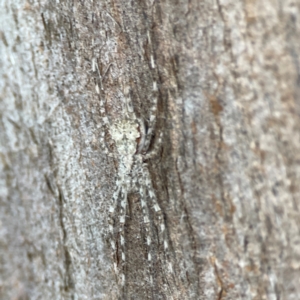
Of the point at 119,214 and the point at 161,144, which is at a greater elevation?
the point at 161,144

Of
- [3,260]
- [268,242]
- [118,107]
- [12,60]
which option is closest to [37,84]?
[12,60]

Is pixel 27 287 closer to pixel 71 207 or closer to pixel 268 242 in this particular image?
pixel 71 207

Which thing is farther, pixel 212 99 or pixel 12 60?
pixel 12 60

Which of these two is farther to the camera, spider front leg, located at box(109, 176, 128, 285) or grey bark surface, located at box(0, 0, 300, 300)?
spider front leg, located at box(109, 176, 128, 285)

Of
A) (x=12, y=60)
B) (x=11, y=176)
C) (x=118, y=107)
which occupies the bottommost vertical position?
(x=11, y=176)

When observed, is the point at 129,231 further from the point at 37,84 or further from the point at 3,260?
the point at 37,84

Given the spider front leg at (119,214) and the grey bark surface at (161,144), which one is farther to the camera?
the spider front leg at (119,214)

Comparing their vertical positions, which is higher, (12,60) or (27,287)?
(12,60)
